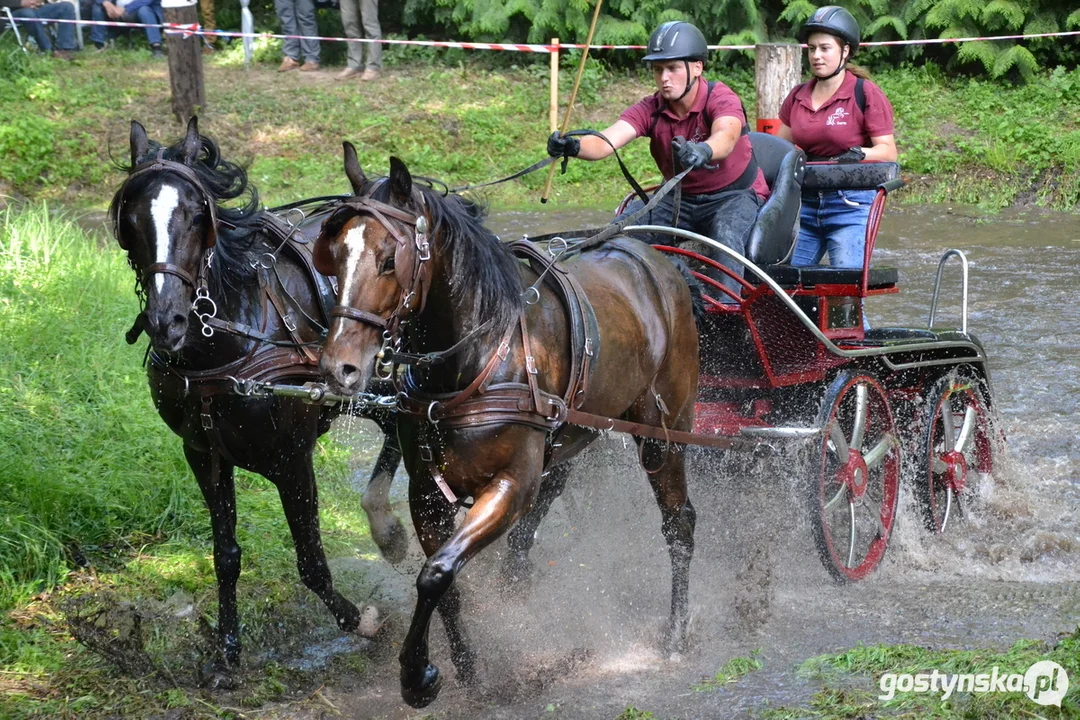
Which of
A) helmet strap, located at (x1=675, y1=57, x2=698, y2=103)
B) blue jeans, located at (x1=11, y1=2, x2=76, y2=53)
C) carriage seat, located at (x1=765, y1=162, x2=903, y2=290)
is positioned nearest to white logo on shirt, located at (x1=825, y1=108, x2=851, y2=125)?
carriage seat, located at (x1=765, y1=162, x2=903, y2=290)

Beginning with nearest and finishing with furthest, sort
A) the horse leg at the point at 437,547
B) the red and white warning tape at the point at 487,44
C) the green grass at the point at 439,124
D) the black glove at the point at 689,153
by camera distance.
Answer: the horse leg at the point at 437,547 < the black glove at the point at 689,153 < the red and white warning tape at the point at 487,44 < the green grass at the point at 439,124

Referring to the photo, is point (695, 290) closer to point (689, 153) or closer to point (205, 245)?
point (689, 153)

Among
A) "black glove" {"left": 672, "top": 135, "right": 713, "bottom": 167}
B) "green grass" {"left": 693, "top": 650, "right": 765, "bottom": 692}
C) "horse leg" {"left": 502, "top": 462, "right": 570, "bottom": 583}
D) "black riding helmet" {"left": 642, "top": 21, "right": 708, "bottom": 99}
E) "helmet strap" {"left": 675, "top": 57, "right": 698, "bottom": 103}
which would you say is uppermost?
"black riding helmet" {"left": 642, "top": 21, "right": 708, "bottom": 99}

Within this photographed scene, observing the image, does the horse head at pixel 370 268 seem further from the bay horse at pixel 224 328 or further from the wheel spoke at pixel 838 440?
the wheel spoke at pixel 838 440

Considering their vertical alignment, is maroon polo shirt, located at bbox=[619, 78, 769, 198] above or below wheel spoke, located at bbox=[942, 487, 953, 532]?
above

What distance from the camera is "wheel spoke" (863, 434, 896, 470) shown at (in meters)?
5.77

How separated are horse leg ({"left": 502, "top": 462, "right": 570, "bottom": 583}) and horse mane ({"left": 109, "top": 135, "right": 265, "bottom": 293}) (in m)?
1.72

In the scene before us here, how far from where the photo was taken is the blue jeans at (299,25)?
52.0 ft

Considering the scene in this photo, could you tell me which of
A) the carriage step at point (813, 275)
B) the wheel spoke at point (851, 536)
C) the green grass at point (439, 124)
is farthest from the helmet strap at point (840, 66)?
the green grass at point (439, 124)

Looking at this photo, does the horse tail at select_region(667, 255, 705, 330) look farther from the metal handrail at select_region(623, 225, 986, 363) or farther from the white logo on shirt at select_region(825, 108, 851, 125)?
the white logo on shirt at select_region(825, 108, 851, 125)

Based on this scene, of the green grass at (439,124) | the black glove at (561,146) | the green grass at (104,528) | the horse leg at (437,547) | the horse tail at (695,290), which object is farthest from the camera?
the green grass at (439,124)

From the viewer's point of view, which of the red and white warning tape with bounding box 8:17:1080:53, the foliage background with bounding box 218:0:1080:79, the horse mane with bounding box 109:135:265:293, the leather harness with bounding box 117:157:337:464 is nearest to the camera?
the leather harness with bounding box 117:157:337:464

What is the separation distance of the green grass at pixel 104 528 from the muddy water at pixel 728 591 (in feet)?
1.83

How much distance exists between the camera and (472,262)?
3750 millimetres
